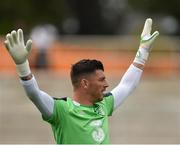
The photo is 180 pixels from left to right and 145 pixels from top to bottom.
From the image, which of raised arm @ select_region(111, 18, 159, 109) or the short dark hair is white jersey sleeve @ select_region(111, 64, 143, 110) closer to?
raised arm @ select_region(111, 18, 159, 109)

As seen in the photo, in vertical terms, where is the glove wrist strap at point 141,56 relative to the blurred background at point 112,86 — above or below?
above

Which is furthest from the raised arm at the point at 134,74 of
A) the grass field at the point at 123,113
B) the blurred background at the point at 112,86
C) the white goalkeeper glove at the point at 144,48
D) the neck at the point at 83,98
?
the grass field at the point at 123,113

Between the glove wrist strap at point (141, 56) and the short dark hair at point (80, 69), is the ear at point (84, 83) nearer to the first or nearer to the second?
the short dark hair at point (80, 69)

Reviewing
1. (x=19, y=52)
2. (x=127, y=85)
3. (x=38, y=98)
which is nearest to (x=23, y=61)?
(x=19, y=52)

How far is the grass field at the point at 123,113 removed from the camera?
16.5 metres

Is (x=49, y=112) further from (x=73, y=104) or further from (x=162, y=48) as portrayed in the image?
(x=162, y=48)

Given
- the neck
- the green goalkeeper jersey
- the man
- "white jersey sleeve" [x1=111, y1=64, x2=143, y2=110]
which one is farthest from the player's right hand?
"white jersey sleeve" [x1=111, y1=64, x2=143, y2=110]

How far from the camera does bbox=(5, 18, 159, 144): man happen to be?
718cm

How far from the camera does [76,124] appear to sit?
7.36 metres

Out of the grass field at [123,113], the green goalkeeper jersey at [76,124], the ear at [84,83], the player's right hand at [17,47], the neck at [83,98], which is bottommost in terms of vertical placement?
the grass field at [123,113]

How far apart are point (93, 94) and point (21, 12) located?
20822 millimetres

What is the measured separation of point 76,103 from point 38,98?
0.41m

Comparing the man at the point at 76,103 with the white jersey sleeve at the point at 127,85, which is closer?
the man at the point at 76,103

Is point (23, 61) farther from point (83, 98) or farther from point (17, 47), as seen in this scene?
point (83, 98)
